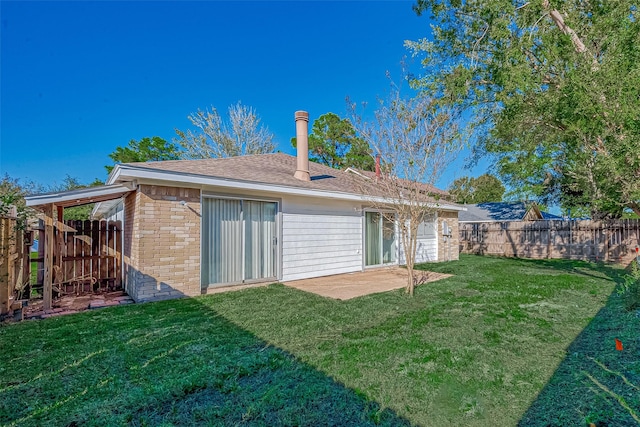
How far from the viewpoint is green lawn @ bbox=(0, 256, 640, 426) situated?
249 cm

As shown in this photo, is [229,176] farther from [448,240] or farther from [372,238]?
[448,240]

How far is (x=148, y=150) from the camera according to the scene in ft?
84.0

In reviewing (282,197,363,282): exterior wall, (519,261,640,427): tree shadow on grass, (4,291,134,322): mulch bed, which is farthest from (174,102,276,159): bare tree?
(519,261,640,427): tree shadow on grass

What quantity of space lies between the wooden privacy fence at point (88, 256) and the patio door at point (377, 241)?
7.17m

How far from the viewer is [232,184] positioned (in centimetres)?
682

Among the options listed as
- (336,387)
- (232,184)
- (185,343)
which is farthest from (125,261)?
(336,387)

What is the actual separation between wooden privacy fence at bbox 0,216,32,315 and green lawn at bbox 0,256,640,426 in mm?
577

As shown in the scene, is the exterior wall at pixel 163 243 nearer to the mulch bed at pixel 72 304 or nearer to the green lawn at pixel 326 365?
the mulch bed at pixel 72 304

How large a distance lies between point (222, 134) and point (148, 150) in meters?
8.29

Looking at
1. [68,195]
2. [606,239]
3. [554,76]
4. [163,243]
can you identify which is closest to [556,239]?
[606,239]

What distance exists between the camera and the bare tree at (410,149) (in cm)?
639

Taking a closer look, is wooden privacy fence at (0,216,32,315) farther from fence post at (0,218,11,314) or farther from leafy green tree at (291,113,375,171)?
leafy green tree at (291,113,375,171)

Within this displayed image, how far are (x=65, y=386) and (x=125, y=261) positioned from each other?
5.19 meters

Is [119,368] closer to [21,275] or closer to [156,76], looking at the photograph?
[21,275]
